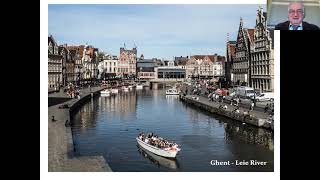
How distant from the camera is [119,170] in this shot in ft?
22.1

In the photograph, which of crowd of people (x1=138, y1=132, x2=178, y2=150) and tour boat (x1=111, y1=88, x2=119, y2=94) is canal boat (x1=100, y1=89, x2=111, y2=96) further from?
crowd of people (x1=138, y1=132, x2=178, y2=150)

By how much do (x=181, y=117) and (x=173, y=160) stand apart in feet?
2.51

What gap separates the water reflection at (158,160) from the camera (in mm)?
6757
